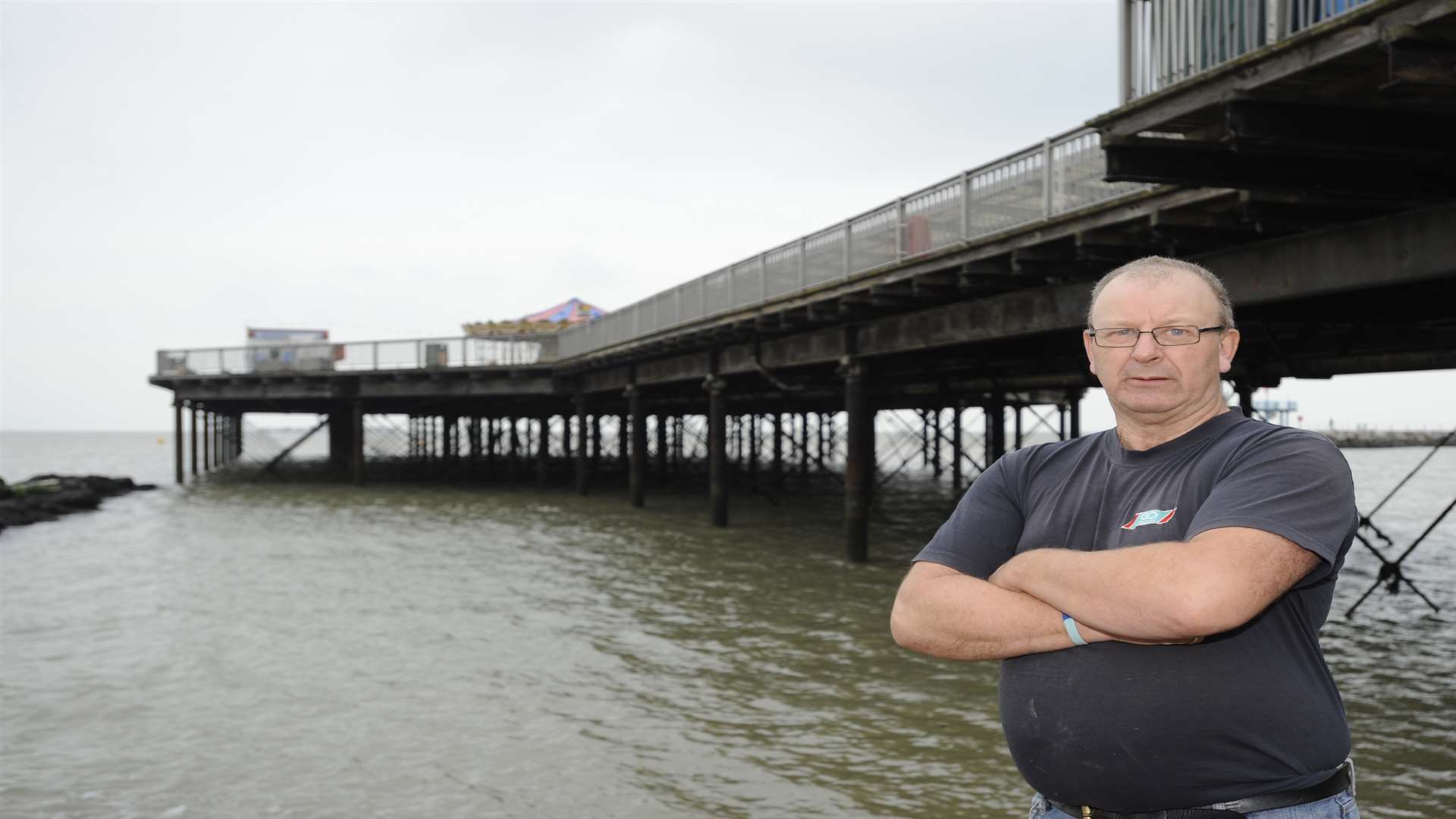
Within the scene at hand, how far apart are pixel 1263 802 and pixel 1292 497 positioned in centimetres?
59

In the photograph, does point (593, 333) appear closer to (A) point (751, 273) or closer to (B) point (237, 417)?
(A) point (751, 273)

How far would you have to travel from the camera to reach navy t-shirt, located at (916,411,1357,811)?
2.17m

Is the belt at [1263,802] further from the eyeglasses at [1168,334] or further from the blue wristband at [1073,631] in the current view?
the eyeglasses at [1168,334]

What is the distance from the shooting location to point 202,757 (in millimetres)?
8430

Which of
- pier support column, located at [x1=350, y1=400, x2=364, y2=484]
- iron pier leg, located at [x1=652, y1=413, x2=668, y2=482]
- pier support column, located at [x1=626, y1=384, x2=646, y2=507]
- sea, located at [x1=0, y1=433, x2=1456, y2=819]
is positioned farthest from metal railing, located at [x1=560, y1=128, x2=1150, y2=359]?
pier support column, located at [x1=350, y1=400, x2=364, y2=484]

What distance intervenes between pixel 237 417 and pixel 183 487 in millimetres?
17400

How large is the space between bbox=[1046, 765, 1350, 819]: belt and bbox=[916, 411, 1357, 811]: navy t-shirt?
0.6 inches

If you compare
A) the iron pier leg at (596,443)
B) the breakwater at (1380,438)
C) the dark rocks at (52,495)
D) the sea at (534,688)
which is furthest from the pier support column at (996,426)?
the breakwater at (1380,438)

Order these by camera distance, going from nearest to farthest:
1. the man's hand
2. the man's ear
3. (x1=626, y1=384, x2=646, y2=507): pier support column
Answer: the man's hand
the man's ear
(x1=626, y1=384, x2=646, y2=507): pier support column

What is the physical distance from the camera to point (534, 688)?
408 inches

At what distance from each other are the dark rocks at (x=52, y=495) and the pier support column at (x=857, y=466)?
21.0m

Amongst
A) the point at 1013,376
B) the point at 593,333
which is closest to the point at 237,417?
the point at 593,333

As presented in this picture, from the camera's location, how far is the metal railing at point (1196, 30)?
658 cm

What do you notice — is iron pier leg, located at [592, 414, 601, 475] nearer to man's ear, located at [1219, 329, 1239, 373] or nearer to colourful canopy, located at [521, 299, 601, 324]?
colourful canopy, located at [521, 299, 601, 324]
